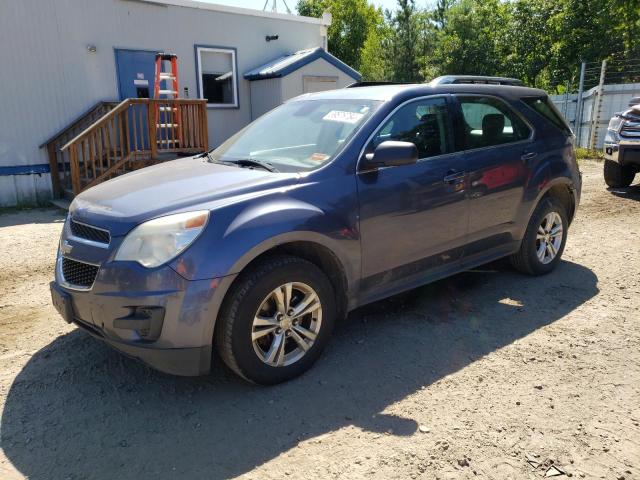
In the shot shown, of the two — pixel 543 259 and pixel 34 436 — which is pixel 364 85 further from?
pixel 34 436

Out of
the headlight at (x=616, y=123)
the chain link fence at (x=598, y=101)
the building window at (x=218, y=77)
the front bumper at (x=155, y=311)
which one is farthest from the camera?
the chain link fence at (x=598, y=101)

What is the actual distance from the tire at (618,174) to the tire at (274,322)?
8.01 meters

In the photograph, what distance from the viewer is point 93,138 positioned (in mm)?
9391

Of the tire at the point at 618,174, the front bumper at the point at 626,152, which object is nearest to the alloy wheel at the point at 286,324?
the front bumper at the point at 626,152

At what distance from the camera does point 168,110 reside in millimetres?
10180

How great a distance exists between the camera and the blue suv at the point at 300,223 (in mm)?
2818

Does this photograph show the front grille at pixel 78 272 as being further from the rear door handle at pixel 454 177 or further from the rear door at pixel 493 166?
the rear door at pixel 493 166

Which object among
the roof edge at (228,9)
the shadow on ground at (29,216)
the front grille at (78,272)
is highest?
the roof edge at (228,9)

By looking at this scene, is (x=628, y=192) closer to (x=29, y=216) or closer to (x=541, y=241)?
(x=541, y=241)

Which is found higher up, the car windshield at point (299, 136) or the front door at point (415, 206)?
the car windshield at point (299, 136)

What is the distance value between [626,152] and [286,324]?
7.54 metres

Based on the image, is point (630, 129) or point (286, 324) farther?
point (630, 129)

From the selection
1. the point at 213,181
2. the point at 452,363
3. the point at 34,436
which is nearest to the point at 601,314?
the point at 452,363

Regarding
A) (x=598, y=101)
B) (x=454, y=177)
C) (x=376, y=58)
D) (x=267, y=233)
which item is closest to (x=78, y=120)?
(x=454, y=177)
